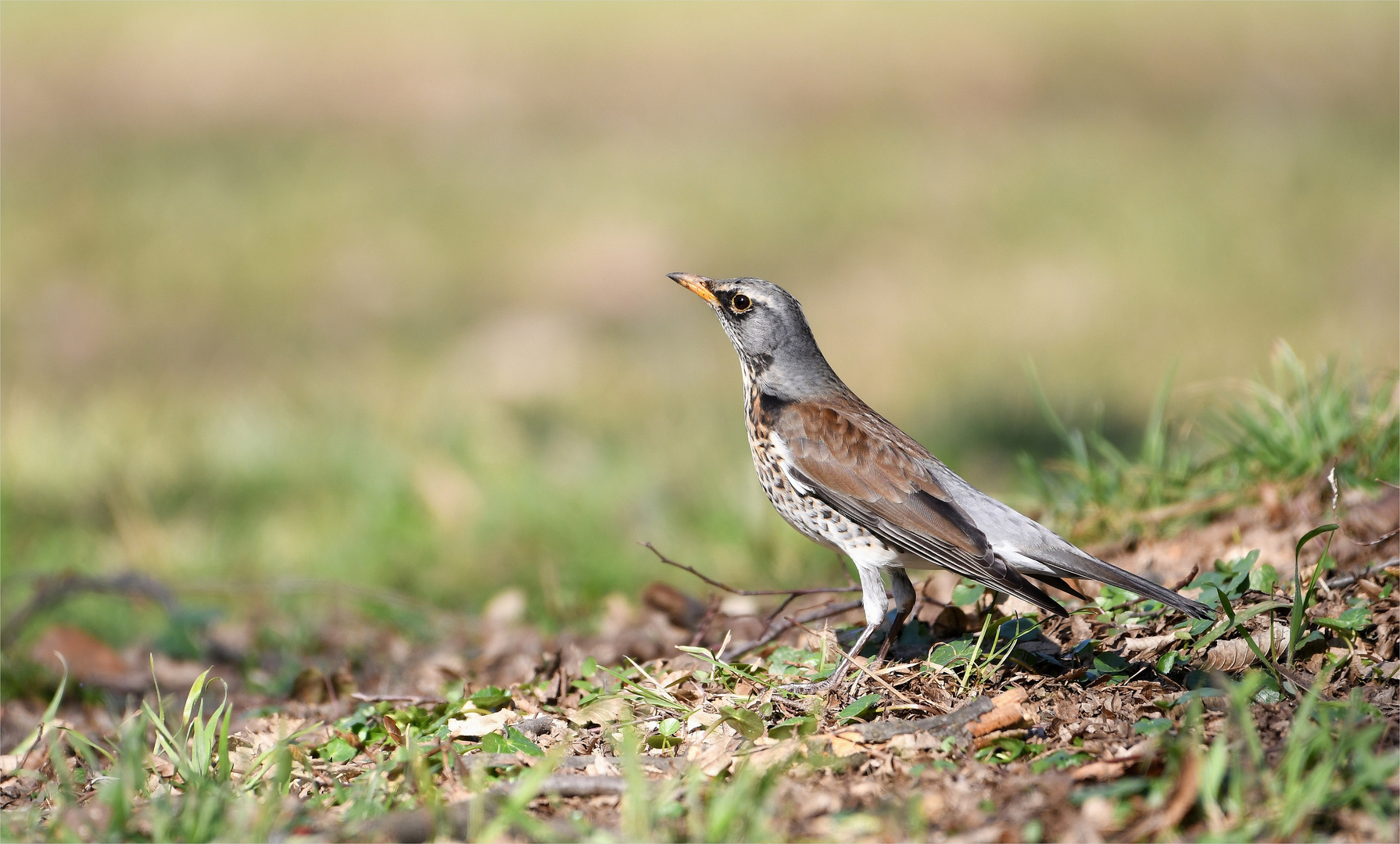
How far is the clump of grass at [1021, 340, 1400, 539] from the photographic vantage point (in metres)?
5.30

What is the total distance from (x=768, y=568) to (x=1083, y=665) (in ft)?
9.25

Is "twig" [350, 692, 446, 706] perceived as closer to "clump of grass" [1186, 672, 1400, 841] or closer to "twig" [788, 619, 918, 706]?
"twig" [788, 619, 918, 706]

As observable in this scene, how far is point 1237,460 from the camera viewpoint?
5562 millimetres

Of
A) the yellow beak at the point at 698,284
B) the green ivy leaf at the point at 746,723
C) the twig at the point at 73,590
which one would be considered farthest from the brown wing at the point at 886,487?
the twig at the point at 73,590

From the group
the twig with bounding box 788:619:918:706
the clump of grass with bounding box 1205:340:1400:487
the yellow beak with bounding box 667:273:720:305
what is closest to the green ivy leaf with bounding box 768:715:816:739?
the twig with bounding box 788:619:918:706

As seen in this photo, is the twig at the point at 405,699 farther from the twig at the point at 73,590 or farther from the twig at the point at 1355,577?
the twig at the point at 1355,577

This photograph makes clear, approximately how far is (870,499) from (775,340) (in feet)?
2.99

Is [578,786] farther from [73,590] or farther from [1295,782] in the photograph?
[73,590]

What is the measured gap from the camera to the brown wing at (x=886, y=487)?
13.0 feet

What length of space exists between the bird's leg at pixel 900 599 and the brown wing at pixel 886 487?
1.01ft

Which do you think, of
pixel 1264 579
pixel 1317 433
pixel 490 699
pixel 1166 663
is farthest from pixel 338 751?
pixel 1317 433

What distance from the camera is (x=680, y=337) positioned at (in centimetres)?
1245

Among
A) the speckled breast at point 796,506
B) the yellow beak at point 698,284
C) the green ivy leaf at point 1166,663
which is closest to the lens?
the green ivy leaf at point 1166,663

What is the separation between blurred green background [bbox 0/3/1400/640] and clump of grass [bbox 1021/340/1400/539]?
51 cm
